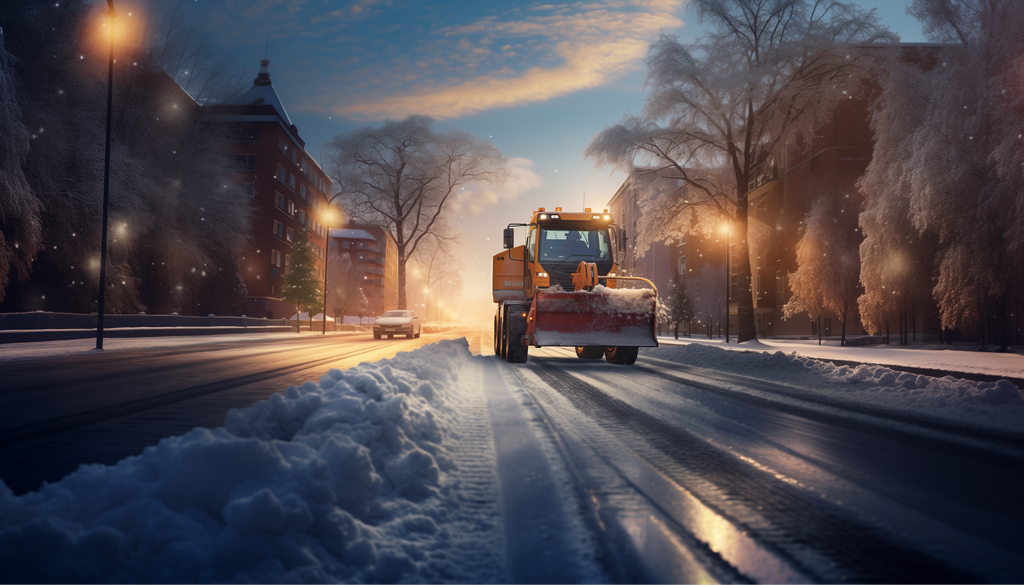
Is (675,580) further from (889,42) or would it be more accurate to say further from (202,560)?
(889,42)

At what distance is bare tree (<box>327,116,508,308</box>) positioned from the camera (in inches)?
1666

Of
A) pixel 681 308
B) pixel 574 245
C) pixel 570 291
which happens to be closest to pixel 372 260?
pixel 681 308

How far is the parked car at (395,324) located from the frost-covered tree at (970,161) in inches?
942

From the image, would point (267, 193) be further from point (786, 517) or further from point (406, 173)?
point (786, 517)

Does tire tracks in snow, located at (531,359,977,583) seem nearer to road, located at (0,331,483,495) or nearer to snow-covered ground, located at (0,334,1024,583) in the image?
snow-covered ground, located at (0,334,1024,583)

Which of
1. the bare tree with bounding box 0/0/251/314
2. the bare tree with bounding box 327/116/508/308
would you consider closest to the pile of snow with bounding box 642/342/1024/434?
the bare tree with bounding box 0/0/251/314

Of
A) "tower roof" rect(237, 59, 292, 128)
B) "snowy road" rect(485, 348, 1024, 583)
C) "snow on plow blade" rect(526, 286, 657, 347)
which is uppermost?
"tower roof" rect(237, 59, 292, 128)

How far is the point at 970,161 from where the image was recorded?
59.2 ft

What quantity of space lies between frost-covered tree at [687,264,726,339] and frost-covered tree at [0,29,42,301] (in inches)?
2216

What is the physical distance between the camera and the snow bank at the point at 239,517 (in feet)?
7.04

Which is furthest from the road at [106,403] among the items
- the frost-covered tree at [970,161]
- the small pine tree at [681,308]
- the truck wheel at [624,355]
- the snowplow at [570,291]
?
the small pine tree at [681,308]

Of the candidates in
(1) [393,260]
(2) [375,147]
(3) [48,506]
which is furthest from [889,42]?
(1) [393,260]

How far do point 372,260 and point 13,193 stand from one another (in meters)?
112

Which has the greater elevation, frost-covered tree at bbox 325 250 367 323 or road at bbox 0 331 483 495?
frost-covered tree at bbox 325 250 367 323
